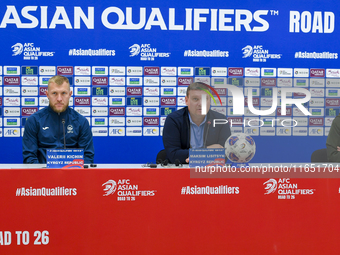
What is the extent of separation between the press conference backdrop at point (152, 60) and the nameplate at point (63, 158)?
1706 millimetres

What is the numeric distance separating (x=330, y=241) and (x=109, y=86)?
8.46ft

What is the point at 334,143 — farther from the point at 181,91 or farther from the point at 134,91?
the point at 134,91

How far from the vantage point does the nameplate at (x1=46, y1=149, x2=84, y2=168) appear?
1.67 meters

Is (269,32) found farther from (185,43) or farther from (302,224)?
(302,224)

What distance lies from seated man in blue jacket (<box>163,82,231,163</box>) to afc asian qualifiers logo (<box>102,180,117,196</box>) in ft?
2.45

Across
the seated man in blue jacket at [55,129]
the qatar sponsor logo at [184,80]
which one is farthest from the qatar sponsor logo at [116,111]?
the seated man in blue jacket at [55,129]

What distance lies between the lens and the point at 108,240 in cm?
160

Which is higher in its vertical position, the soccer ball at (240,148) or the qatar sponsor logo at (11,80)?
the qatar sponsor logo at (11,80)

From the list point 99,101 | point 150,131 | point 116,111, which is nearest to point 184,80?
point 150,131

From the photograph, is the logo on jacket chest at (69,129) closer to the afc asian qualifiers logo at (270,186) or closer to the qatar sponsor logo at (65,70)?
the qatar sponsor logo at (65,70)

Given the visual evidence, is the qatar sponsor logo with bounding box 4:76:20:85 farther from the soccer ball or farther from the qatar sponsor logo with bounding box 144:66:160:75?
the soccer ball

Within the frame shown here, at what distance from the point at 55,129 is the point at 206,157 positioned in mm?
1243

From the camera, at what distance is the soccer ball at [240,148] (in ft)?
5.53

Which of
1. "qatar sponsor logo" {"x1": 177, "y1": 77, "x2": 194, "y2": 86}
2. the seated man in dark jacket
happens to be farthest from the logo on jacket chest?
the seated man in dark jacket
